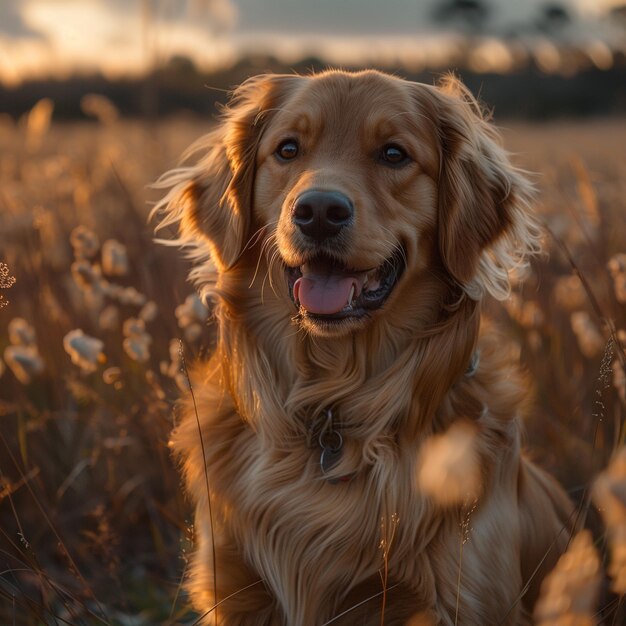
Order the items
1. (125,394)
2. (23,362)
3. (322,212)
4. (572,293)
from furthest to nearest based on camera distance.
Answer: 1. (572,293)
2. (125,394)
3. (23,362)
4. (322,212)

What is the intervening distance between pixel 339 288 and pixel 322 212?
26 centimetres

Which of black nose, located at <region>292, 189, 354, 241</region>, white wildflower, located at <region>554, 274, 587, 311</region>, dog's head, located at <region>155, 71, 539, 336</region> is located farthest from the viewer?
white wildflower, located at <region>554, 274, 587, 311</region>

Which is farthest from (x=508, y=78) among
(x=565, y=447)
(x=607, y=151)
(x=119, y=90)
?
(x=565, y=447)

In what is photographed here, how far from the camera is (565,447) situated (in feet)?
11.3

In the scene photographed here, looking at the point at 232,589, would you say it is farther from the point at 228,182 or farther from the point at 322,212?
the point at 228,182

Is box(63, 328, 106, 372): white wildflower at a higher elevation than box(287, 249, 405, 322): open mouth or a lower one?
lower

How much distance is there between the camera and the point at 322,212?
92.2 inches

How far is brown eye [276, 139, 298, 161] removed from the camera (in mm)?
2752

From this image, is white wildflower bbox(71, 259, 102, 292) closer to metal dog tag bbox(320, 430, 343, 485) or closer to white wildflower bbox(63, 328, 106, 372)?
white wildflower bbox(63, 328, 106, 372)

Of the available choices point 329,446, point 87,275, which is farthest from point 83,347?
point 329,446

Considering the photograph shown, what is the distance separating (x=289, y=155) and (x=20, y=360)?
1.23 meters

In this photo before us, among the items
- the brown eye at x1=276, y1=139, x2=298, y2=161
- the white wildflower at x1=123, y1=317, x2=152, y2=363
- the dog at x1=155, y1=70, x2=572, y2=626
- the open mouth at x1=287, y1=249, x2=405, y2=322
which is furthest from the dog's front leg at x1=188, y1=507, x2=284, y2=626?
the brown eye at x1=276, y1=139, x2=298, y2=161

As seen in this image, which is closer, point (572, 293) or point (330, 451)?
point (330, 451)

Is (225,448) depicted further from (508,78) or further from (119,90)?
(508,78)
